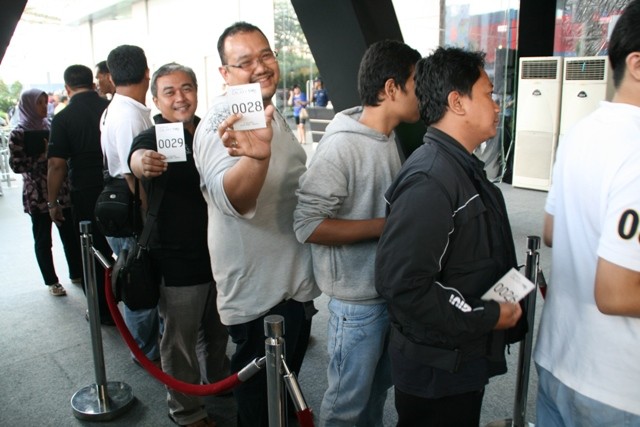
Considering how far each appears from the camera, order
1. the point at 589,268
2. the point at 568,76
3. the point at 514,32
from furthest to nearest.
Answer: the point at 514,32 < the point at 568,76 < the point at 589,268

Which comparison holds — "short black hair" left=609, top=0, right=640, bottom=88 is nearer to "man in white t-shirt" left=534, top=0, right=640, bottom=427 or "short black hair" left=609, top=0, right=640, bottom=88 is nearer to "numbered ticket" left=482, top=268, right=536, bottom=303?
"man in white t-shirt" left=534, top=0, right=640, bottom=427

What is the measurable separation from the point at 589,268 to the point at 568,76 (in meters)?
7.42

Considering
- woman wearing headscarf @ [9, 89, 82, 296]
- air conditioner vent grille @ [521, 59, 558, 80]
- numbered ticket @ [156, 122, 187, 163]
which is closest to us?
numbered ticket @ [156, 122, 187, 163]

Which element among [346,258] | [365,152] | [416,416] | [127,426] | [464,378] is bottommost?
[127,426]

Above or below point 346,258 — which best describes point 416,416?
below

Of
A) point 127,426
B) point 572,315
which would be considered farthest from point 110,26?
point 572,315

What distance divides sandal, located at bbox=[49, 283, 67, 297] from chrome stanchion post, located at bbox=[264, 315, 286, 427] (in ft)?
11.3

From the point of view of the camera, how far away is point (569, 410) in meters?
1.28

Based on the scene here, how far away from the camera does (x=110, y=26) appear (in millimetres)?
22594

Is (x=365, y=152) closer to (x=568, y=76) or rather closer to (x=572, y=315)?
(x=572, y=315)

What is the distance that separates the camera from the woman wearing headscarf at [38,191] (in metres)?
4.19

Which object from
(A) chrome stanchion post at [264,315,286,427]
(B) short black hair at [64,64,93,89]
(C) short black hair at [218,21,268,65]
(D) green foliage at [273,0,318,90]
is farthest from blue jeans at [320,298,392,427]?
(D) green foliage at [273,0,318,90]

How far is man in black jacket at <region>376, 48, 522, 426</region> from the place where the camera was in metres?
1.34

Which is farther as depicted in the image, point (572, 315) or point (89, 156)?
point (89, 156)
